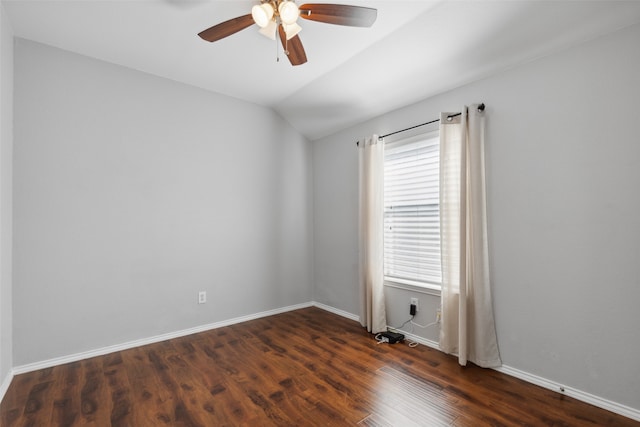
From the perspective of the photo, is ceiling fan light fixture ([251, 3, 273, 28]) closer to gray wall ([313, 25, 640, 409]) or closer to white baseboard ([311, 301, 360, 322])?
gray wall ([313, 25, 640, 409])

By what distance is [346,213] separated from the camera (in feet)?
12.8

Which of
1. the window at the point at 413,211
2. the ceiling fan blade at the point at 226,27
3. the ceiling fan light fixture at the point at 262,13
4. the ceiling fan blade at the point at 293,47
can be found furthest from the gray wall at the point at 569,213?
the ceiling fan blade at the point at 226,27

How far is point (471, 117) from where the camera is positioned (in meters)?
2.51

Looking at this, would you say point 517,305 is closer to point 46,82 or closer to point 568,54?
point 568,54

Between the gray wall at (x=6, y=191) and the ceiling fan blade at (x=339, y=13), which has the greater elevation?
the ceiling fan blade at (x=339, y=13)

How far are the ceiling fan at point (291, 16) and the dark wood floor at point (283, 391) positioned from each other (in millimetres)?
2486

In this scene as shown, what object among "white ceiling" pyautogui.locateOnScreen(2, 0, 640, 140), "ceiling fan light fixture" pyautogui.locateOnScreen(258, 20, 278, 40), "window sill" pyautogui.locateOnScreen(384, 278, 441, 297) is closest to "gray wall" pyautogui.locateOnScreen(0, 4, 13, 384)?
"white ceiling" pyautogui.locateOnScreen(2, 0, 640, 140)

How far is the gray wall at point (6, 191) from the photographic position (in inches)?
84.9

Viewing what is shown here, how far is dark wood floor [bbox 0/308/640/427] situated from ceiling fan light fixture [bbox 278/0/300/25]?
2482 mm

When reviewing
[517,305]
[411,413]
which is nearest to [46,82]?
[411,413]

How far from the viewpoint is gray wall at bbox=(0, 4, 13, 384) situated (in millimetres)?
2156

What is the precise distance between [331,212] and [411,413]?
103 inches

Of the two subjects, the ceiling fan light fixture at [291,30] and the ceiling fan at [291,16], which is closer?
the ceiling fan at [291,16]

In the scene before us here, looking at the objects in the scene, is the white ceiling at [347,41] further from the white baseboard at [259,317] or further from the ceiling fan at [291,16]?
the white baseboard at [259,317]
